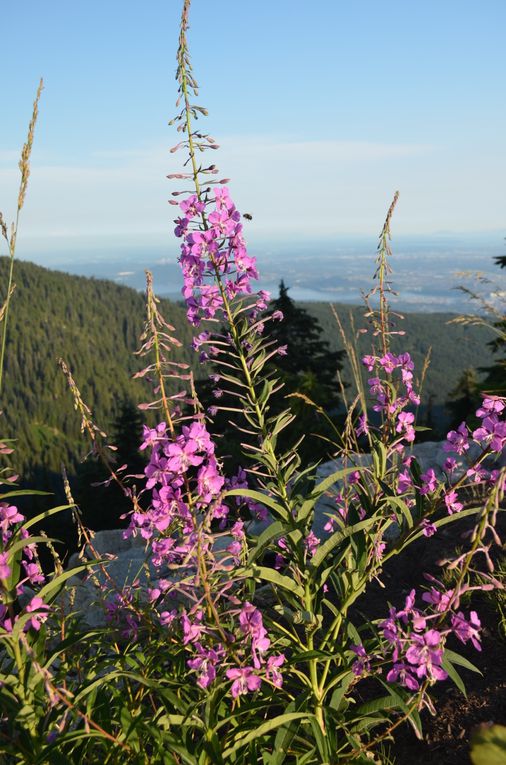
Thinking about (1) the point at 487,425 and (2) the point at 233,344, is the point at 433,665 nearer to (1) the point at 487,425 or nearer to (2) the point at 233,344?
(1) the point at 487,425

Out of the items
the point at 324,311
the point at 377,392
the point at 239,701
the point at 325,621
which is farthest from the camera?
the point at 324,311

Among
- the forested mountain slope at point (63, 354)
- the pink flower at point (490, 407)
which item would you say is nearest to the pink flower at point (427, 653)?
the pink flower at point (490, 407)

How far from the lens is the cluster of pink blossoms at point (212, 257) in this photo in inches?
96.7

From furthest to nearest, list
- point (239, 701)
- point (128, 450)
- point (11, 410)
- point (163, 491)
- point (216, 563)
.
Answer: point (11, 410), point (128, 450), point (239, 701), point (163, 491), point (216, 563)

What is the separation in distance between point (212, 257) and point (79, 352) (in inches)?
5729

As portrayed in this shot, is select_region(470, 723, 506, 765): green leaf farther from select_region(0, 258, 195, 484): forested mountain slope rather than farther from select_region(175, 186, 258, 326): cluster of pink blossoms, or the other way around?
select_region(0, 258, 195, 484): forested mountain slope

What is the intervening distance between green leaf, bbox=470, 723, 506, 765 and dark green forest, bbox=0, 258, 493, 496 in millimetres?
89039

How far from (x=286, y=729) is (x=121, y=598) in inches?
38.2

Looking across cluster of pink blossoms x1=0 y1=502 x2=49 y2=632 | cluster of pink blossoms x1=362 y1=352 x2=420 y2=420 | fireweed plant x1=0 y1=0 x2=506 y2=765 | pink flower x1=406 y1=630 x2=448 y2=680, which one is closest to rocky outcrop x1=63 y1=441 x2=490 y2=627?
cluster of pink blossoms x1=362 y1=352 x2=420 y2=420

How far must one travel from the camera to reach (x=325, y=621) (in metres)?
4.39

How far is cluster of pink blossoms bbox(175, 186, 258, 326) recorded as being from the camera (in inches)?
96.7

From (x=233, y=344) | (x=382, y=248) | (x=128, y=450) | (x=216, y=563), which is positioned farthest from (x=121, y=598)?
(x=128, y=450)

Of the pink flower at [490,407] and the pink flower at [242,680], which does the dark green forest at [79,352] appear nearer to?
the pink flower at [490,407]

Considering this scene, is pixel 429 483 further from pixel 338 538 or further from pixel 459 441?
pixel 338 538
